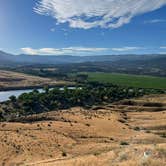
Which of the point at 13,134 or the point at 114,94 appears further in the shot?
the point at 114,94

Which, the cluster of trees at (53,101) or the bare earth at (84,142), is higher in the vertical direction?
the bare earth at (84,142)

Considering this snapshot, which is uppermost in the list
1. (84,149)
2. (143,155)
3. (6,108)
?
(143,155)

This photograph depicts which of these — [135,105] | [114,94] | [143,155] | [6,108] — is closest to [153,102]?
[135,105]

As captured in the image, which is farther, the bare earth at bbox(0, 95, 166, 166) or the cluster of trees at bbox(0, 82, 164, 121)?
the cluster of trees at bbox(0, 82, 164, 121)

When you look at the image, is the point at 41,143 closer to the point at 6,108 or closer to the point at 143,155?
the point at 143,155

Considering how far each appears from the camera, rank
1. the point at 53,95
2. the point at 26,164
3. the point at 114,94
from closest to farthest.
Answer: the point at 26,164
the point at 53,95
the point at 114,94

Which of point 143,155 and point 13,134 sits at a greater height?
point 143,155

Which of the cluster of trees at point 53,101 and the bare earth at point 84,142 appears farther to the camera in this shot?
the cluster of trees at point 53,101

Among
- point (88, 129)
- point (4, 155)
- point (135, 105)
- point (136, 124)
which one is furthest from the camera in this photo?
point (135, 105)
